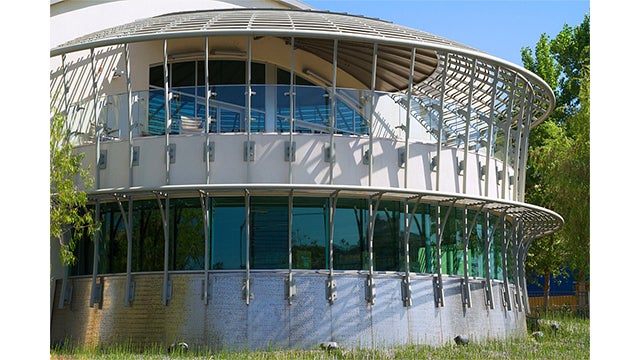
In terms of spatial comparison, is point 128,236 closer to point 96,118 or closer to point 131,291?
point 131,291

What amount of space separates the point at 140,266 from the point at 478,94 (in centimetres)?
1040

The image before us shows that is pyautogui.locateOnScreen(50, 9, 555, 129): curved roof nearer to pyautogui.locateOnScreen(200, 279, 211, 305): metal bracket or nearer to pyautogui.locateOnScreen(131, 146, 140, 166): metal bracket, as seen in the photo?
pyautogui.locateOnScreen(131, 146, 140, 166): metal bracket

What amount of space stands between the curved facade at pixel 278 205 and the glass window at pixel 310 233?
1.1 inches

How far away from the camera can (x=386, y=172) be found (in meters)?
21.9

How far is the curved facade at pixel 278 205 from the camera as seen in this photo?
2075 centimetres

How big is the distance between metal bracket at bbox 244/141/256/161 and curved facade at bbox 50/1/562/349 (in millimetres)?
41

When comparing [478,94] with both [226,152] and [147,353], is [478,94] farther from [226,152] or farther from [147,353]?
[147,353]

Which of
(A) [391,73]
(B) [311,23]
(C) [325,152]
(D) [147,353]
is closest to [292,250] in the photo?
(C) [325,152]

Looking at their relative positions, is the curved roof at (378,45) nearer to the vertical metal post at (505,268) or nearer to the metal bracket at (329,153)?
the metal bracket at (329,153)

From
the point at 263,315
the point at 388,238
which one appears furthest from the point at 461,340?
the point at 263,315

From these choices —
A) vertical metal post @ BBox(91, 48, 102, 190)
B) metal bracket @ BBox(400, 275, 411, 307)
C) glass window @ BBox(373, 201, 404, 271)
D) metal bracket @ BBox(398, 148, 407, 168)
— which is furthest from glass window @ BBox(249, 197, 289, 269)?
vertical metal post @ BBox(91, 48, 102, 190)

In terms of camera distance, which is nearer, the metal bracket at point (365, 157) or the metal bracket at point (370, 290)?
the metal bracket at point (370, 290)

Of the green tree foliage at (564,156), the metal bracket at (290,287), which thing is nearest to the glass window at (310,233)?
the metal bracket at (290,287)

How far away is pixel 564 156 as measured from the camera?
3027 cm
